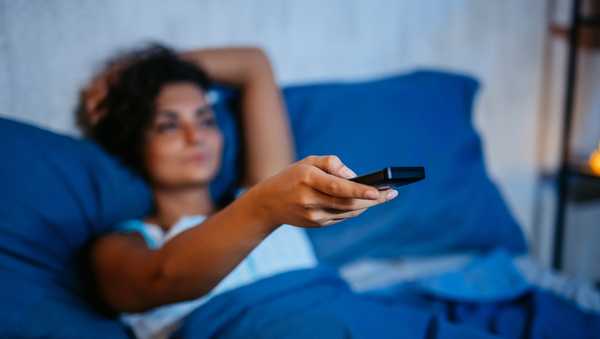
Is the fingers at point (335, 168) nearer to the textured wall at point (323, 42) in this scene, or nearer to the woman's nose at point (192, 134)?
the woman's nose at point (192, 134)

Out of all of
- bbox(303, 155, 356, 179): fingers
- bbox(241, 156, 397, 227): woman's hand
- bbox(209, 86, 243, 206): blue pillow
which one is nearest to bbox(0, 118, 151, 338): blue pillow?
bbox(209, 86, 243, 206): blue pillow

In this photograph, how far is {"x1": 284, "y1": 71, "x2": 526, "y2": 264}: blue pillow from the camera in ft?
4.11

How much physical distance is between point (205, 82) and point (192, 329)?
59 cm

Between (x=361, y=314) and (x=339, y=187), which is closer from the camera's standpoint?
(x=339, y=187)

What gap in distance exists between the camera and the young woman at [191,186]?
0.59 meters

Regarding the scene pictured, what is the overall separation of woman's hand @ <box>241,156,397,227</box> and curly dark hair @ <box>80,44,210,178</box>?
54cm

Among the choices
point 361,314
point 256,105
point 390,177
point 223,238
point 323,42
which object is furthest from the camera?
point 323,42

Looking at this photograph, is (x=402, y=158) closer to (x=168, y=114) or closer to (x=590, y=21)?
(x=168, y=114)

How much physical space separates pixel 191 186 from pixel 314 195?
1.95ft

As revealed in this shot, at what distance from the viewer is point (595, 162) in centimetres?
175

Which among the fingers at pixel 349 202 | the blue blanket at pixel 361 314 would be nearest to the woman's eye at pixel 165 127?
the blue blanket at pixel 361 314

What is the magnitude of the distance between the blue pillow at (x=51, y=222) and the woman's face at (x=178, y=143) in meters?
0.08

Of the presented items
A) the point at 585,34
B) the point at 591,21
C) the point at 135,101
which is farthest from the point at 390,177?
the point at 585,34

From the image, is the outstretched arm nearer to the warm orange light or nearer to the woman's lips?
the woman's lips
